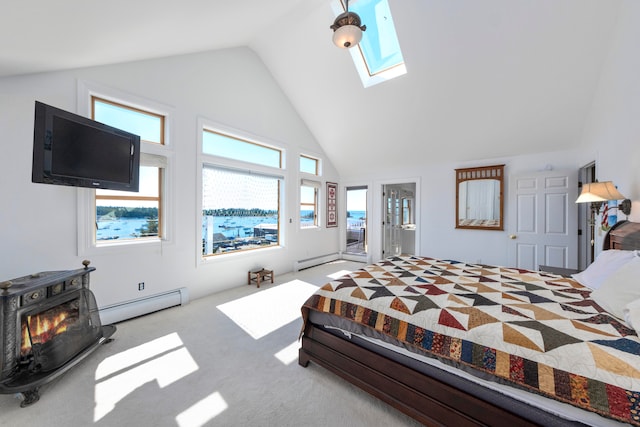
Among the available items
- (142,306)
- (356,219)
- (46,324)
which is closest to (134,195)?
(142,306)

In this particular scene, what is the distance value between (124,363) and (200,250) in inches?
66.2

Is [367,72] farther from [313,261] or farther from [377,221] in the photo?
[313,261]

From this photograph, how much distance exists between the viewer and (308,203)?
5746 mm

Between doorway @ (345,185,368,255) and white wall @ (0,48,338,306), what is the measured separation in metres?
1.73

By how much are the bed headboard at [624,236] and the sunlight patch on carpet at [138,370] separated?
3744 millimetres

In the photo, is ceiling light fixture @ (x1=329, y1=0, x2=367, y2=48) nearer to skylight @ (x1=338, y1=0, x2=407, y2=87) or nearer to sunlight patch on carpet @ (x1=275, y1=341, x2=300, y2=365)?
skylight @ (x1=338, y1=0, x2=407, y2=87)

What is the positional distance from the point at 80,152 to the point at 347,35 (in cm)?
A: 291

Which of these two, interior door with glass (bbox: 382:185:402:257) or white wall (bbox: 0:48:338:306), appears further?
interior door with glass (bbox: 382:185:402:257)

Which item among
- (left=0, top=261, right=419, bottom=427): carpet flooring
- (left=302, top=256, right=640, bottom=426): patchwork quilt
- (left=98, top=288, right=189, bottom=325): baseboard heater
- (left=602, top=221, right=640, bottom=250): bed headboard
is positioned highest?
(left=602, top=221, right=640, bottom=250): bed headboard

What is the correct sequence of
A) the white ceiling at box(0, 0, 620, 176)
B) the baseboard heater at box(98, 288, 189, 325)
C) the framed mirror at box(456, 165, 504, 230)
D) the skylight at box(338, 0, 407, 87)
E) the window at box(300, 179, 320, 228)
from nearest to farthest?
the white ceiling at box(0, 0, 620, 176) < the baseboard heater at box(98, 288, 189, 325) < the skylight at box(338, 0, 407, 87) < the framed mirror at box(456, 165, 504, 230) < the window at box(300, 179, 320, 228)

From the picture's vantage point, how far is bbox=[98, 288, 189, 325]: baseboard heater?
8.86 feet

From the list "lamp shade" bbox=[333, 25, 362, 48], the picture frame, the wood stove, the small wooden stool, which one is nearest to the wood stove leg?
the wood stove

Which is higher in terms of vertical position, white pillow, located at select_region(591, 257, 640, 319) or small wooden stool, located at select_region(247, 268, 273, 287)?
white pillow, located at select_region(591, 257, 640, 319)

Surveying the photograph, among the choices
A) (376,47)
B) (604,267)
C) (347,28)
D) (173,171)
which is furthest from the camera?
(376,47)
